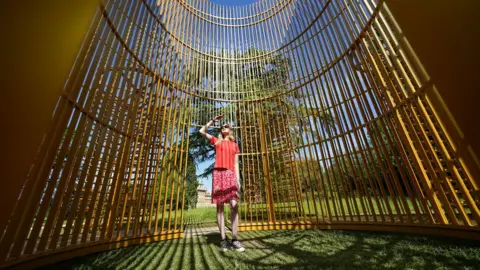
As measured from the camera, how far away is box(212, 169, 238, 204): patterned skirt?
3004 millimetres

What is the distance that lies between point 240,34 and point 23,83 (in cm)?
631

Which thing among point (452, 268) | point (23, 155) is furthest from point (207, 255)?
point (452, 268)

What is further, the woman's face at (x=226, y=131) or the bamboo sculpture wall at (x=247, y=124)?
the woman's face at (x=226, y=131)

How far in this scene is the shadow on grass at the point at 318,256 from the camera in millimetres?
1800

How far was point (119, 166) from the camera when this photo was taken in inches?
118

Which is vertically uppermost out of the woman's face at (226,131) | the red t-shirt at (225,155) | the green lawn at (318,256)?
the woman's face at (226,131)

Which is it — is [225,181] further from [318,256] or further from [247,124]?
[247,124]

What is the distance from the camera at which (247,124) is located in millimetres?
5992

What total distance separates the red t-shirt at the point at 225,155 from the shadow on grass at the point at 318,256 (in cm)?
110

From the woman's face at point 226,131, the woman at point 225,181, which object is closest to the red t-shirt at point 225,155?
the woman at point 225,181

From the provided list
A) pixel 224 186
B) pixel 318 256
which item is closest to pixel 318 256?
pixel 318 256

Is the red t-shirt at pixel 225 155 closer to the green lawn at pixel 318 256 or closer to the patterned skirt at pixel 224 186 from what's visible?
the patterned skirt at pixel 224 186

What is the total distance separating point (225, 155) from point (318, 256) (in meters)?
1.70

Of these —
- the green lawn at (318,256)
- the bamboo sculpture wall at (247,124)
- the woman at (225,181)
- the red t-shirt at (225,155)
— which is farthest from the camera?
the red t-shirt at (225,155)
